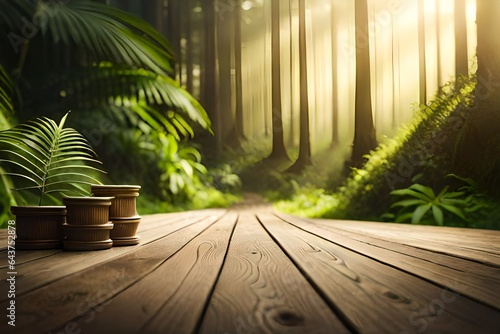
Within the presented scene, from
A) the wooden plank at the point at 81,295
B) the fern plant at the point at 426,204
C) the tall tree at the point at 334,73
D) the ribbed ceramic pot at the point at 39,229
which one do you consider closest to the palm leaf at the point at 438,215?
the fern plant at the point at 426,204

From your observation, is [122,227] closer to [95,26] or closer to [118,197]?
[118,197]

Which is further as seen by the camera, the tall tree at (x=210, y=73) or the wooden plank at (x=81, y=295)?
the tall tree at (x=210, y=73)

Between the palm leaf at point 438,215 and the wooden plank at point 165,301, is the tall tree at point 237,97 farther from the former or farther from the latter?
the wooden plank at point 165,301

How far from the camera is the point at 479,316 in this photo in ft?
2.68

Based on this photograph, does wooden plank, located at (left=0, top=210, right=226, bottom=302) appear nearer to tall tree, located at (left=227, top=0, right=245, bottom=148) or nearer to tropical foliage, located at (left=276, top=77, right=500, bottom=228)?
tropical foliage, located at (left=276, top=77, right=500, bottom=228)

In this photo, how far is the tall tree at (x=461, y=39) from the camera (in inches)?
156

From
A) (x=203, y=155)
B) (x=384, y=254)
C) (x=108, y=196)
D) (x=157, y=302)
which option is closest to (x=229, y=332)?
(x=157, y=302)

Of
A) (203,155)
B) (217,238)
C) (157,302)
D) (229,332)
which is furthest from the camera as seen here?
(203,155)

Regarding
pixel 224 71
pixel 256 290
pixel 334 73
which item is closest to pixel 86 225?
pixel 256 290

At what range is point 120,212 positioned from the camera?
1.82m

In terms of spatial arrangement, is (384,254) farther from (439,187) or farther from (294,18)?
(294,18)

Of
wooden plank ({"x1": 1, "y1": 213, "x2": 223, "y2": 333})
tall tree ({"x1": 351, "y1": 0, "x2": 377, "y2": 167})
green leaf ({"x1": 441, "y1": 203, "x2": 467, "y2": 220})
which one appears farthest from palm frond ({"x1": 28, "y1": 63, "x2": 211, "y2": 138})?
wooden plank ({"x1": 1, "y1": 213, "x2": 223, "y2": 333})

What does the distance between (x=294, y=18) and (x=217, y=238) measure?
4.28 metres

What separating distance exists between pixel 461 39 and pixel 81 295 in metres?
3.88
